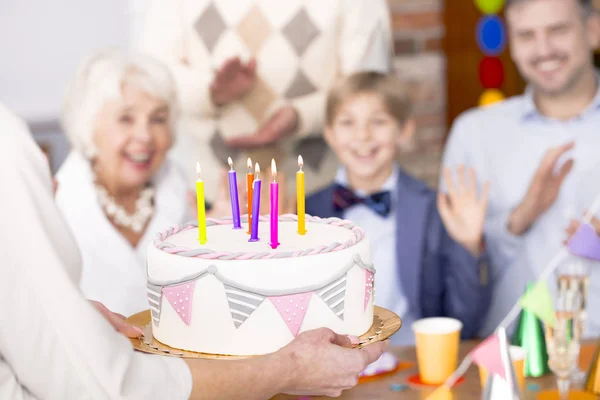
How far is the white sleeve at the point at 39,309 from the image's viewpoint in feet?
3.04

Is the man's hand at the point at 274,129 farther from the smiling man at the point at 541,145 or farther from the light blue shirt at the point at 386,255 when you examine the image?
the smiling man at the point at 541,145

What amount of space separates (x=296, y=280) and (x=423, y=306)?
1.09m

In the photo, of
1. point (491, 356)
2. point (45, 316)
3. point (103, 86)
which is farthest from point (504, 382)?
point (103, 86)

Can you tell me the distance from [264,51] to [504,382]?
5.37 feet

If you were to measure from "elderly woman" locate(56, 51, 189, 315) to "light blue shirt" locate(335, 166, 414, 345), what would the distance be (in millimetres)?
479

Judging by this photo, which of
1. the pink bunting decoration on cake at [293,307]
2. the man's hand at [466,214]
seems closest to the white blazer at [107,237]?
the man's hand at [466,214]

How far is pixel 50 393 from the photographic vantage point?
949 millimetres

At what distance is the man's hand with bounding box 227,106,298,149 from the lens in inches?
96.0

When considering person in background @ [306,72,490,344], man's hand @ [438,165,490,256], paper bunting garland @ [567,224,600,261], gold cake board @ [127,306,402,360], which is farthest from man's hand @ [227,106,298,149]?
gold cake board @ [127,306,402,360]

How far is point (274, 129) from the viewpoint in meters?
2.44

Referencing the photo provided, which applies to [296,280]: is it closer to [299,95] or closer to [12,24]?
[299,95]

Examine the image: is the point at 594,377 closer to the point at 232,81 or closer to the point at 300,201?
the point at 300,201

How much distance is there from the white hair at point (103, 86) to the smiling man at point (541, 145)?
1.01 metres

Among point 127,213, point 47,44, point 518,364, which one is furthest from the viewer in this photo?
point 47,44
